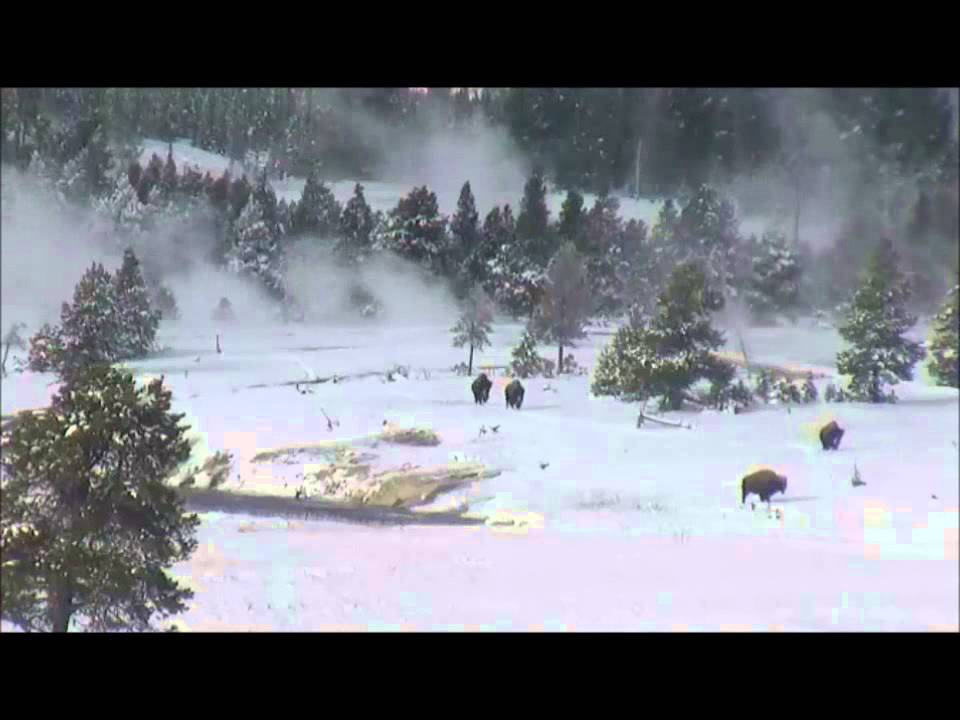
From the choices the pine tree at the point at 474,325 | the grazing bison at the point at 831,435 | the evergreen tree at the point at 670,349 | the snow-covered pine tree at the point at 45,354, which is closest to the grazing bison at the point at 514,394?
the pine tree at the point at 474,325

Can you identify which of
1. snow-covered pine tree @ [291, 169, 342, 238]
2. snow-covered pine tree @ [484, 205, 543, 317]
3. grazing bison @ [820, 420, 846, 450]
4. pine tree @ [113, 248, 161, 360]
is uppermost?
snow-covered pine tree @ [291, 169, 342, 238]

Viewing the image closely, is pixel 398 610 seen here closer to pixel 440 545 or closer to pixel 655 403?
pixel 440 545

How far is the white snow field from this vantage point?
2605mm

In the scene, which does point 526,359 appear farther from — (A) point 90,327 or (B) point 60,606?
(B) point 60,606

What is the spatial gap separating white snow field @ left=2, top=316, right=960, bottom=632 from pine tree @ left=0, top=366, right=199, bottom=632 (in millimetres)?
109

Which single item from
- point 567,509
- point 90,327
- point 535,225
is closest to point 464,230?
point 535,225

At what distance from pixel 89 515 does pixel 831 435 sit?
7.30 ft

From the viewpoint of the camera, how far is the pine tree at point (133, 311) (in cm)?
263

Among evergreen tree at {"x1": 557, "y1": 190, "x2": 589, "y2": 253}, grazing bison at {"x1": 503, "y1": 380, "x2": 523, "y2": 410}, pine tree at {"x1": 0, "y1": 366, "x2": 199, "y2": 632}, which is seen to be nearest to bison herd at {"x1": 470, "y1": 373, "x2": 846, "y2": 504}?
grazing bison at {"x1": 503, "y1": 380, "x2": 523, "y2": 410}

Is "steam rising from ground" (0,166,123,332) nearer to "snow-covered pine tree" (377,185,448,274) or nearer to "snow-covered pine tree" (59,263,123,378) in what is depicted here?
"snow-covered pine tree" (59,263,123,378)

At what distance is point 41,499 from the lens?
2.50 m

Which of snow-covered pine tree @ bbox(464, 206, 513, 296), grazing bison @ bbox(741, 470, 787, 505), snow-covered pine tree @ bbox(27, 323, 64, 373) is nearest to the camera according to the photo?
snow-covered pine tree @ bbox(27, 323, 64, 373)

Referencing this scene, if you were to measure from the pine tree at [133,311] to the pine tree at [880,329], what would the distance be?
84.2 inches

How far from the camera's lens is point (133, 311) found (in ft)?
8.68
